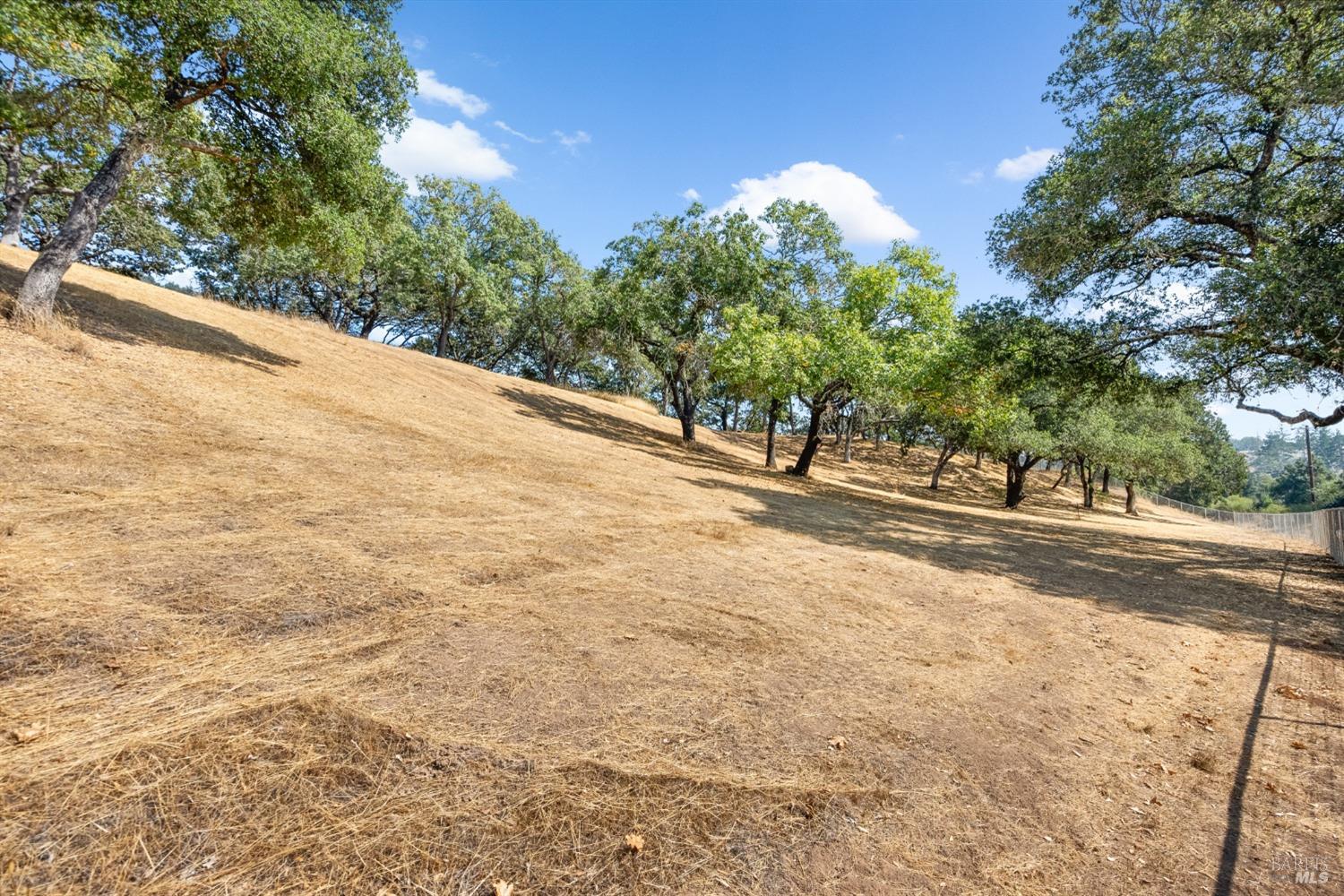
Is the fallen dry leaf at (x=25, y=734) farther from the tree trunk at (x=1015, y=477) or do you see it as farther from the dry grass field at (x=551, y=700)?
the tree trunk at (x=1015, y=477)

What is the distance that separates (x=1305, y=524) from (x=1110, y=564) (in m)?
21.6

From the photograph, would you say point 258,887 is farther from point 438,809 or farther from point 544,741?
point 544,741

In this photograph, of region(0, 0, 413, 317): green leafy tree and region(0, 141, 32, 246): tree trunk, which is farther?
region(0, 141, 32, 246): tree trunk

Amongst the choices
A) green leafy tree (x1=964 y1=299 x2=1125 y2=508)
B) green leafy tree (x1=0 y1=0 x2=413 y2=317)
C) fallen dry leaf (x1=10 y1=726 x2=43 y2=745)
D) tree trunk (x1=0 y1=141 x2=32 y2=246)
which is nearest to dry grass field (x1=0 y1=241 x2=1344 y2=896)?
fallen dry leaf (x1=10 y1=726 x2=43 y2=745)

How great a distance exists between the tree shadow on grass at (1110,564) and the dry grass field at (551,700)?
0.59ft

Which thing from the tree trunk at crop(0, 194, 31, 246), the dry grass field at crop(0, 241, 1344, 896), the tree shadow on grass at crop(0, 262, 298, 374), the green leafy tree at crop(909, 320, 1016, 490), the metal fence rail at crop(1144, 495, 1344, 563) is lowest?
the dry grass field at crop(0, 241, 1344, 896)

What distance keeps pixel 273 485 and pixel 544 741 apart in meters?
5.17

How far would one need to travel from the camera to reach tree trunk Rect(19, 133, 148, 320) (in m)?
8.46

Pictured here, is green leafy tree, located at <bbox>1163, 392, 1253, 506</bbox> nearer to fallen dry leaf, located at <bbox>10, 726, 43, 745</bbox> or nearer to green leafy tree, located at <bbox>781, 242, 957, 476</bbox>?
green leafy tree, located at <bbox>781, 242, 957, 476</bbox>

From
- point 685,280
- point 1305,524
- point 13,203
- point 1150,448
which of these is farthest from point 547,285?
point 1305,524

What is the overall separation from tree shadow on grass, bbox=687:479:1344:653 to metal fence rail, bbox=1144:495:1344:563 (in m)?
0.64

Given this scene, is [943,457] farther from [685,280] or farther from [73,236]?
[73,236]

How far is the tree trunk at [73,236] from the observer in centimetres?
846

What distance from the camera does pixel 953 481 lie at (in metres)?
37.9
